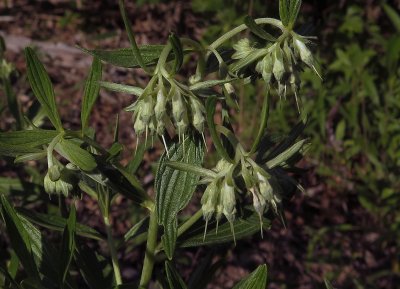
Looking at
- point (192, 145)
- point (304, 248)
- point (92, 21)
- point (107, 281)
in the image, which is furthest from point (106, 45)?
point (192, 145)

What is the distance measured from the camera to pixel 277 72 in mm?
1678

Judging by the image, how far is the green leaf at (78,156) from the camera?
1801 millimetres

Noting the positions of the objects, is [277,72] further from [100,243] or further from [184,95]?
[100,243]

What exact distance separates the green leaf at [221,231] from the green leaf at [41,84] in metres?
0.60

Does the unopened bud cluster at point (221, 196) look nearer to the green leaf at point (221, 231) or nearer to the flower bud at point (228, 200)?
the flower bud at point (228, 200)

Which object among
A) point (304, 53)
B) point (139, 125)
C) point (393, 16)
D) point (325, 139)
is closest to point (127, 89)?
point (139, 125)

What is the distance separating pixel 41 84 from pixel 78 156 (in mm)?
231

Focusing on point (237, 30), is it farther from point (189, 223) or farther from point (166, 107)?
point (189, 223)

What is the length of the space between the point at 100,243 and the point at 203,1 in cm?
273

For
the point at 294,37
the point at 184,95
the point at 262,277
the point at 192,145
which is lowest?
the point at 262,277

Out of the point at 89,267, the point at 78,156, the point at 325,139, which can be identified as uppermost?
the point at 78,156

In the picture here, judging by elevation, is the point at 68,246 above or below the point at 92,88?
below

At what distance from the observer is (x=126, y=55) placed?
180 centimetres

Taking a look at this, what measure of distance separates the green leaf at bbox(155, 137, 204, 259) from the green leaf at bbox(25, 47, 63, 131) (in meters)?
0.32
